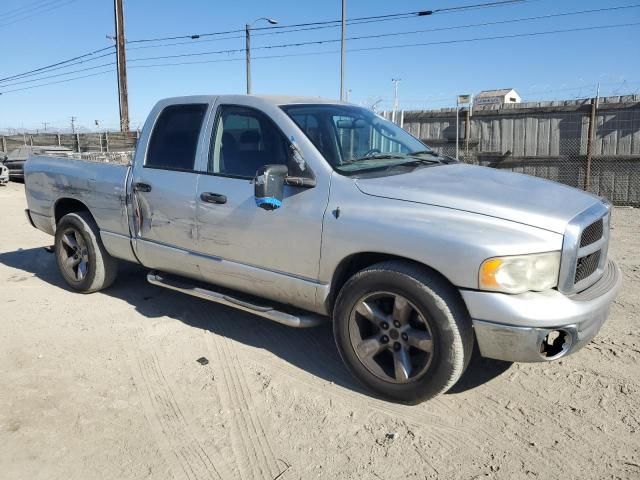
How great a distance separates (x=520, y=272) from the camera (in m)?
2.96

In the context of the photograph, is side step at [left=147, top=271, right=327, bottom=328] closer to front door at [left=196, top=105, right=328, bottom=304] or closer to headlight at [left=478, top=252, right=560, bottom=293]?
front door at [left=196, top=105, right=328, bottom=304]

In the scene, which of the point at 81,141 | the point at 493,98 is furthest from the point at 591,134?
the point at 81,141

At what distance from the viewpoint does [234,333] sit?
4699 mm

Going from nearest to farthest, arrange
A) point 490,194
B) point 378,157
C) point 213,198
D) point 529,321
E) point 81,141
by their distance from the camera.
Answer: point 529,321, point 490,194, point 378,157, point 213,198, point 81,141

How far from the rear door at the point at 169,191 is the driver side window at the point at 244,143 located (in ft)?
0.73

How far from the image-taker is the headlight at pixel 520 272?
2.95m

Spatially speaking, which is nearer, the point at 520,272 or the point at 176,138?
the point at 520,272

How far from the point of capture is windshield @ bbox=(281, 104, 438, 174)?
12.7 feet

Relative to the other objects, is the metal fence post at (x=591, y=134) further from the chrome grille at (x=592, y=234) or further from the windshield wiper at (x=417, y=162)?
the chrome grille at (x=592, y=234)

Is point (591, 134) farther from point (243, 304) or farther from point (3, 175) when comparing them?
point (3, 175)

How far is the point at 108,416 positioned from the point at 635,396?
3292mm

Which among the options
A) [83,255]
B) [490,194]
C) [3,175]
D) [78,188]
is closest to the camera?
[490,194]

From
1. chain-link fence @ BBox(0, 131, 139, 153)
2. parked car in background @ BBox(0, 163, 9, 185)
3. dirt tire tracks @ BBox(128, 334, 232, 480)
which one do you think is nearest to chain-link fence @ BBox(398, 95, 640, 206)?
dirt tire tracks @ BBox(128, 334, 232, 480)

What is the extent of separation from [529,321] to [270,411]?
5.36 ft
